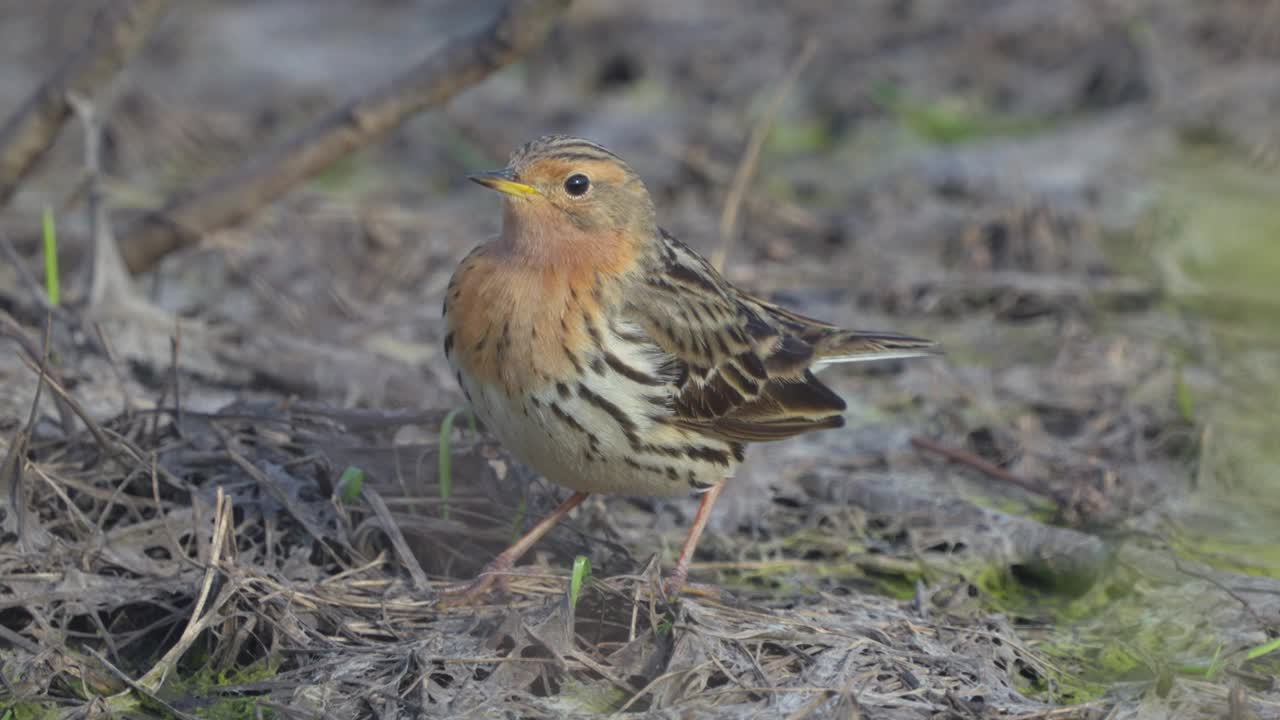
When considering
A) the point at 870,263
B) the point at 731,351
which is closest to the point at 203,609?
the point at 731,351

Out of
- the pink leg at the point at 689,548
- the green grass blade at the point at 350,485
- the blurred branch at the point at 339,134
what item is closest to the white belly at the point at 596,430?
the pink leg at the point at 689,548

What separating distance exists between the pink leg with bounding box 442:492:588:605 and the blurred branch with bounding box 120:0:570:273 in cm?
207

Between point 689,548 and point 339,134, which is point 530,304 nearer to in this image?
point 689,548

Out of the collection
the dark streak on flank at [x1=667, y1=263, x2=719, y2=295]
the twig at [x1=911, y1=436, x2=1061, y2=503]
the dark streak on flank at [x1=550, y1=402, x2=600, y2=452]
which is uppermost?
the dark streak on flank at [x1=667, y1=263, x2=719, y2=295]

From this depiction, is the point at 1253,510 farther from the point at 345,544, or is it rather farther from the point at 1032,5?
the point at 1032,5

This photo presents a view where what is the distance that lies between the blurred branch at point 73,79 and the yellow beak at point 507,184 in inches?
95.3

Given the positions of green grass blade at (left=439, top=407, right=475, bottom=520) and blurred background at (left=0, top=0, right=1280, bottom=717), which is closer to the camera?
green grass blade at (left=439, top=407, right=475, bottom=520)

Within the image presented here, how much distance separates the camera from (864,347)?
21.6 ft

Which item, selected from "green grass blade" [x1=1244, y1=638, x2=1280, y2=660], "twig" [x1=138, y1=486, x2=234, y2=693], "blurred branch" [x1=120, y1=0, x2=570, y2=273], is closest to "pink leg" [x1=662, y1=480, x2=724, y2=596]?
"twig" [x1=138, y1=486, x2=234, y2=693]

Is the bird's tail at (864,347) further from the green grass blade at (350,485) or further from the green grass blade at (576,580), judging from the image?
the green grass blade at (350,485)

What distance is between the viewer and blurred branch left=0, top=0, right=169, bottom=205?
7.32 meters

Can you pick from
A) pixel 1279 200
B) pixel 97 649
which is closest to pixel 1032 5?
pixel 1279 200

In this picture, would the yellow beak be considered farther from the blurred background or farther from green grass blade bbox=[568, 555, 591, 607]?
green grass blade bbox=[568, 555, 591, 607]

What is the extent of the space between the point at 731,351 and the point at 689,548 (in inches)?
29.9
